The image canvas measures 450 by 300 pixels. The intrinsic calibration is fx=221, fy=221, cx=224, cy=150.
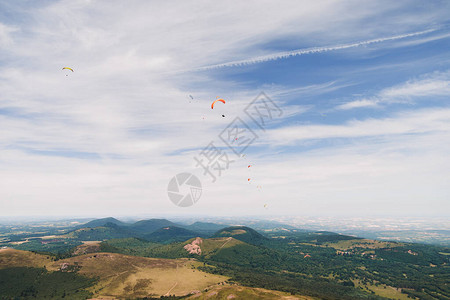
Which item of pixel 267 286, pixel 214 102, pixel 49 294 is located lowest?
pixel 267 286

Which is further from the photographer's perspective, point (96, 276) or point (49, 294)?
point (96, 276)

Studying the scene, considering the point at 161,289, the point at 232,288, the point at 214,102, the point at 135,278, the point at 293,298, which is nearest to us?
the point at 214,102

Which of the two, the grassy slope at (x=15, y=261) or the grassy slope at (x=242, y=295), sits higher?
the grassy slope at (x=15, y=261)

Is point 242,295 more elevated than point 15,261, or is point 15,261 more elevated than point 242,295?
point 15,261

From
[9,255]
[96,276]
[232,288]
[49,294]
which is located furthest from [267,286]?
[9,255]

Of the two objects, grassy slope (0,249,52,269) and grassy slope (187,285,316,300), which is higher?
grassy slope (0,249,52,269)

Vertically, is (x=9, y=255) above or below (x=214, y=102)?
below

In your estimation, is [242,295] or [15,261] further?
[15,261]

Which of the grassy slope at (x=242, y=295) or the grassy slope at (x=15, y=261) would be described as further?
the grassy slope at (x=15, y=261)

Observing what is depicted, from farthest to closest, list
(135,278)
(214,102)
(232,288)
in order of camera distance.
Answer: (135,278) < (232,288) < (214,102)

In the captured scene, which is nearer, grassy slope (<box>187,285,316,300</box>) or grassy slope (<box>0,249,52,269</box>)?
grassy slope (<box>187,285,316,300</box>)

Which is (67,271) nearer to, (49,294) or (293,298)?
(49,294)
